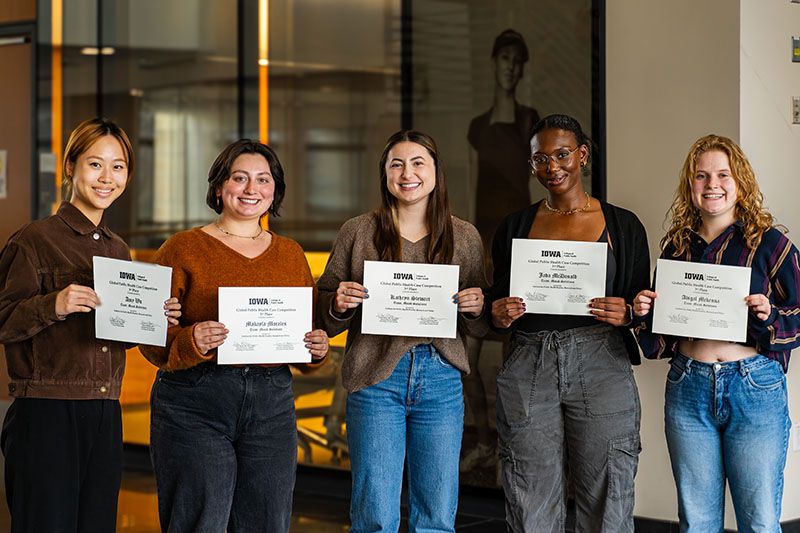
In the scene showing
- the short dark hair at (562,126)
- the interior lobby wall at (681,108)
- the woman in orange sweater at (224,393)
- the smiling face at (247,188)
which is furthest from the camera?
the interior lobby wall at (681,108)

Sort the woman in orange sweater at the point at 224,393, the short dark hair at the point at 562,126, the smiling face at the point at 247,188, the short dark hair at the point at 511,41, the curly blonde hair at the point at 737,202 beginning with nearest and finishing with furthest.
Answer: the woman in orange sweater at the point at 224,393, the smiling face at the point at 247,188, the curly blonde hair at the point at 737,202, the short dark hair at the point at 562,126, the short dark hair at the point at 511,41

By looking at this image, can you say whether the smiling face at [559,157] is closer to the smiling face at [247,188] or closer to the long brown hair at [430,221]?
the long brown hair at [430,221]

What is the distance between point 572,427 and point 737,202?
3.06ft

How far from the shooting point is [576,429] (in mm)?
3104

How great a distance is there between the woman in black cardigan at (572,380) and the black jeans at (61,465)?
132cm

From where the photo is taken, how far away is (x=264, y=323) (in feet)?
9.54

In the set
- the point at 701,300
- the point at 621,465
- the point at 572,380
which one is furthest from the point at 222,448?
the point at 701,300

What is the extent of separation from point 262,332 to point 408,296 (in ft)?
1.70

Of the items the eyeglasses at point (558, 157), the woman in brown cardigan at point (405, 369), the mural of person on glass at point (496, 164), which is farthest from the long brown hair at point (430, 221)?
the mural of person on glass at point (496, 164)

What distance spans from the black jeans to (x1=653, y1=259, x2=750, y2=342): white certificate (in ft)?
5.95

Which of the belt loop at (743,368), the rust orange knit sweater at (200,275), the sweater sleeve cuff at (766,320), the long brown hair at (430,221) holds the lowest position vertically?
the belt loop at (743,368)

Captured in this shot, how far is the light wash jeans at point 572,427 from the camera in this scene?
3080 mm

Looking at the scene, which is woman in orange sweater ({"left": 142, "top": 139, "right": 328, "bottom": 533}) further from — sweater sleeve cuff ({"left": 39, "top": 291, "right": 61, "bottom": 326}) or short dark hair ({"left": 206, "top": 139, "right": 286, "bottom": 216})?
sweater sleeve cuff ({"left": 39, "top": 291, "right": 61, "bottom": 326})

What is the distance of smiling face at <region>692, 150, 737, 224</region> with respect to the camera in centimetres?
306
